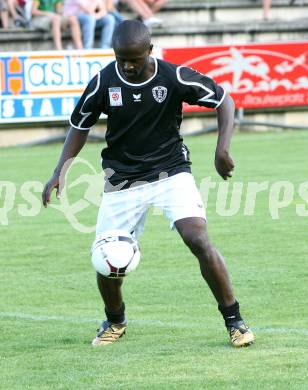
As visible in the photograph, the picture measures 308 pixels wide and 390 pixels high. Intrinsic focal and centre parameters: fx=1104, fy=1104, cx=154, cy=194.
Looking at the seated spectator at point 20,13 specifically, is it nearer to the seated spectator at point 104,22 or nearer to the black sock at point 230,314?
the seated spectator at point 104,22

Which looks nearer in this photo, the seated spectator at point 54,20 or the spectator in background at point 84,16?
the seated spectator at point 54,20

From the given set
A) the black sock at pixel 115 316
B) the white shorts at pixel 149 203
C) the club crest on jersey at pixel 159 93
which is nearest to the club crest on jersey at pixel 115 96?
the club crest on jersey at pixel 159 93

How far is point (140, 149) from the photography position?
6.97 m

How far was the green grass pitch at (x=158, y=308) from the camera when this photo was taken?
240 inches

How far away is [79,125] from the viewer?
7.16m

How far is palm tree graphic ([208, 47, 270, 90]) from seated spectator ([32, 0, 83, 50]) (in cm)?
279

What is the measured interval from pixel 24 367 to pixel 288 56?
16902mm

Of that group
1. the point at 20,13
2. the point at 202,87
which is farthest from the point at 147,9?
the point at 202,87

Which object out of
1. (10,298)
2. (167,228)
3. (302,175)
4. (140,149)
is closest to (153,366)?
(140,149)

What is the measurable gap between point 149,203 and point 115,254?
1.44ft

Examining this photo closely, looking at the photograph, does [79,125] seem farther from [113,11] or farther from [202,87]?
[113,11]

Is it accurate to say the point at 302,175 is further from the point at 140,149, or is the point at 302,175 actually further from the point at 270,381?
the point at 270,381

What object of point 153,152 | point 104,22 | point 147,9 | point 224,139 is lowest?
point 147,9

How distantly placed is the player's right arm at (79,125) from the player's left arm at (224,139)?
769mm
